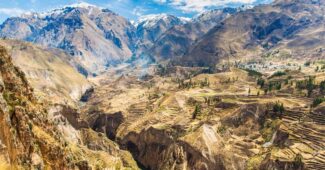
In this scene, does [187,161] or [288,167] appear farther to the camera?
[187,161]

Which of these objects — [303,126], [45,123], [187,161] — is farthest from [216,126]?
[45,123]

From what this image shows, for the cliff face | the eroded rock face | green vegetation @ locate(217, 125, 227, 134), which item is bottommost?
the eroded rock face

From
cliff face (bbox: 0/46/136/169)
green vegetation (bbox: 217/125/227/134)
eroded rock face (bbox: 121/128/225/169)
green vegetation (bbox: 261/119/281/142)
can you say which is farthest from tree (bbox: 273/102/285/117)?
cliff face (bbox: 0/46/136/169)

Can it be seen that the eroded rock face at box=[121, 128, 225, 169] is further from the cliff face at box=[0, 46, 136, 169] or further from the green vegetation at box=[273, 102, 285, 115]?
the cliff face at box=[0, 46, 136, 169]

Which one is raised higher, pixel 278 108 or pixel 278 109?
pixel 278 108

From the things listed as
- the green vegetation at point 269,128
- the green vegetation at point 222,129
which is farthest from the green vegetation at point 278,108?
the green vegetation at point 222,129

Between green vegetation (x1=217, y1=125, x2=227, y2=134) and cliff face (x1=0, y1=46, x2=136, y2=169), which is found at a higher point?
cliff face (x1=0, y1=46, x2=136, y2=169)

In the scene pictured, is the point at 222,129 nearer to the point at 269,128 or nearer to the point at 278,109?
the point at 269,128

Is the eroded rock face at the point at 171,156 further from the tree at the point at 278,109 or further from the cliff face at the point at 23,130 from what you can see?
the cliff face at the point at 23,130

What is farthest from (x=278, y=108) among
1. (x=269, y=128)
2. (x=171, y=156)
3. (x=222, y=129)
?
(x=171, y=156)

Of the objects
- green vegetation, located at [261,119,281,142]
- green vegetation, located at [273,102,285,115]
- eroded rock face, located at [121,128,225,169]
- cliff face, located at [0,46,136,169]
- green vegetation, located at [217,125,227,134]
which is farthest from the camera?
green vegetation, located at [217,125,227,134]

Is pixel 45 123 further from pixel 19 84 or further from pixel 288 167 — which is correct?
pixel 288 167
